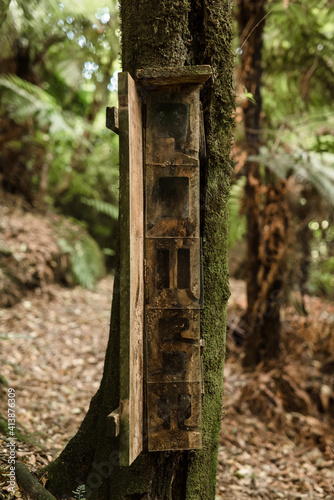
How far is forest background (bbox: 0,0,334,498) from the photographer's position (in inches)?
164

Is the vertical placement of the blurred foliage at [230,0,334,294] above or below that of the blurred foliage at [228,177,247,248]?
above

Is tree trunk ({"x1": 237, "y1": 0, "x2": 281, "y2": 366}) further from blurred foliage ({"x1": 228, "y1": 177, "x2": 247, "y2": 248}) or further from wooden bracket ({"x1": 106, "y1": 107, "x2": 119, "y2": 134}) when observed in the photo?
wooden bracket ({"x1": 106, "y1": 107, "x2": 119, "y2": 134})

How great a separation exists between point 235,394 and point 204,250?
2527mm

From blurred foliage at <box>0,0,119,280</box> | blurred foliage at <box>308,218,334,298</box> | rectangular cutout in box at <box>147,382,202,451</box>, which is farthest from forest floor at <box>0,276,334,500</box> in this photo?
blurred foliage at <box>308,218,334,298</box>

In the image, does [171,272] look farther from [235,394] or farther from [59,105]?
[59,105]

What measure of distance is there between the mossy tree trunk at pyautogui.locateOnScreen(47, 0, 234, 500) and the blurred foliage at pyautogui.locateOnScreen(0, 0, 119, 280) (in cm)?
177

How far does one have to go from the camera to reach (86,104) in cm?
782

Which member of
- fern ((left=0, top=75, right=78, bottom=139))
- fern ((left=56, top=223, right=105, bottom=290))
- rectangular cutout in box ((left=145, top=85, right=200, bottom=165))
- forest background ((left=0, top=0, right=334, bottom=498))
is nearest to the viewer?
rectangular cutout in box ((left=145, top=85, right=200, bottom=165))

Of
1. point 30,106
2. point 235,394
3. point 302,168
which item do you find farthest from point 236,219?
point 30,106

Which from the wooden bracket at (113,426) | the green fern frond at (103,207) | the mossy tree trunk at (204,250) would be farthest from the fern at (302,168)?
the green fern frond at (103,207)

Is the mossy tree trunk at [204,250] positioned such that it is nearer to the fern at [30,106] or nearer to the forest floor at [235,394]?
the forest floor at [235,394]

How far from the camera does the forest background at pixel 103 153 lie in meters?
4.18

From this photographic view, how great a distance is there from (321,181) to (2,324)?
12.6 ft

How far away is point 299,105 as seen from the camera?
17.8 ft
